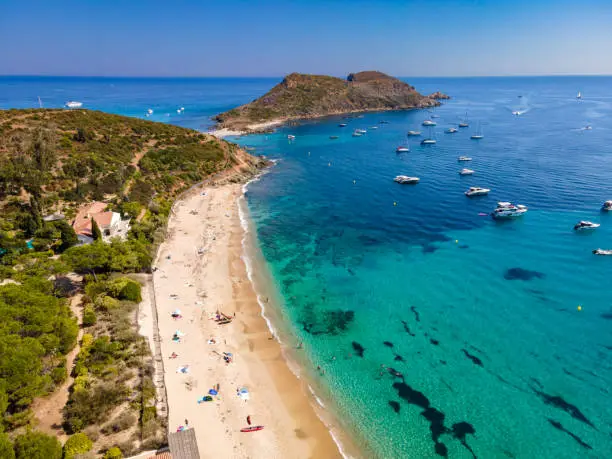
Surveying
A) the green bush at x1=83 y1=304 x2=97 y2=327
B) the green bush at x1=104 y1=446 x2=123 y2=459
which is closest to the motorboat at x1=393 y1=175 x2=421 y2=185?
the green bush at x1=83 y1=304 x2=97 y2=327

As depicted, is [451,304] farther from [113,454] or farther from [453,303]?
[113,454]

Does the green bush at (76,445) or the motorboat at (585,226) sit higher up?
the motorboat at (585,226)

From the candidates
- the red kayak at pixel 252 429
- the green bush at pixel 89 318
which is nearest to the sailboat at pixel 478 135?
the red kayak at pixel 252 429

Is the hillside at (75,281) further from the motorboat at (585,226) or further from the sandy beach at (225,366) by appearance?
the motorboat at (585,226)

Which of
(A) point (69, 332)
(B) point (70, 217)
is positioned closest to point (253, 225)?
(B) point (70, 217)

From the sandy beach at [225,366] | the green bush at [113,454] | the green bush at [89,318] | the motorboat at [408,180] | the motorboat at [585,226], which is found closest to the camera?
the green bush at [113,454]

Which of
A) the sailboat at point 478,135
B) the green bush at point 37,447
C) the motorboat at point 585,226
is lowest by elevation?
the green bush at point 37,447
